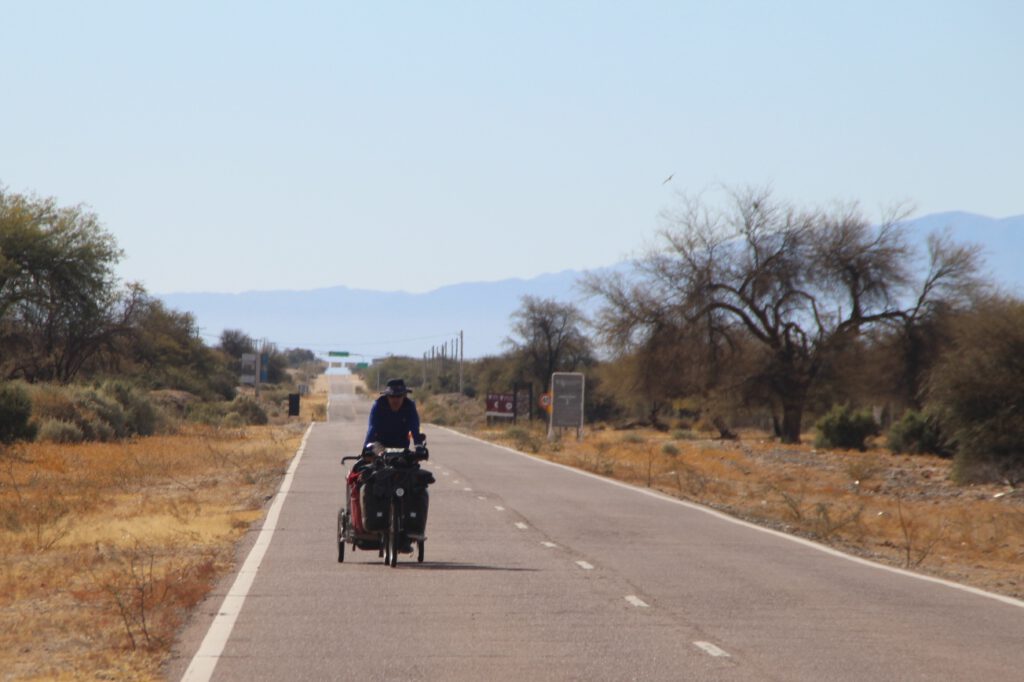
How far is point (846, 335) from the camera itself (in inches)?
2429

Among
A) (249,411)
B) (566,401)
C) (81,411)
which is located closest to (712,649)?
(81,411)

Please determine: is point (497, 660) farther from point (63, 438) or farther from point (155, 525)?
point (63, 438)

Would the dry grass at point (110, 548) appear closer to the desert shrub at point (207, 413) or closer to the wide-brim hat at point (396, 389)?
the wide-brim hat at point (396, 389)

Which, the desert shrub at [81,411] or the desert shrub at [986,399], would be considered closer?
the desert shrub at [986,399]

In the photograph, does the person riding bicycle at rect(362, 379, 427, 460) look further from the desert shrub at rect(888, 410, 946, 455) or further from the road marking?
the desert shrub at rect(888, 410, 946, 455)

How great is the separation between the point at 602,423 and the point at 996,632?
293 ft

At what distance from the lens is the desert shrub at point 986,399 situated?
3925cm

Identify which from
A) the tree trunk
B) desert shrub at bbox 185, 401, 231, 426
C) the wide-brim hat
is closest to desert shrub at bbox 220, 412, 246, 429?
desert shrub at bbox 185, 401, 231, 426

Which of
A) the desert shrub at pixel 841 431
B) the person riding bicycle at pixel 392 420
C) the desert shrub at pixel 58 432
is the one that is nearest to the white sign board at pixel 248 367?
the desert shrub at pixel 841 431

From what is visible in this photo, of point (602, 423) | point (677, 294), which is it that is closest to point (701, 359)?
point (677, 294)

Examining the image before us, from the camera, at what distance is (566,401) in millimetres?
55781

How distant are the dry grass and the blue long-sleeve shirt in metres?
1.94

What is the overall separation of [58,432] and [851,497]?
Result: 23195 mm

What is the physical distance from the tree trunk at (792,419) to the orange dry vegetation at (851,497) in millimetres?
969
